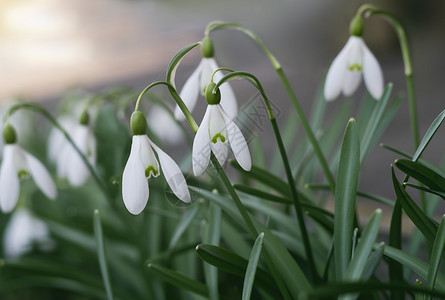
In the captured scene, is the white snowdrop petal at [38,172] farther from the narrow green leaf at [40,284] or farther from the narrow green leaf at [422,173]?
the narrow green leaf at [422,173]

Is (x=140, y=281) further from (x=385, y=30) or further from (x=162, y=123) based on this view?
(x=385, y=30)

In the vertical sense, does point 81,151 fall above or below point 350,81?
below

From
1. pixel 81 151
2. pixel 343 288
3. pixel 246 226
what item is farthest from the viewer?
pixel 81 151

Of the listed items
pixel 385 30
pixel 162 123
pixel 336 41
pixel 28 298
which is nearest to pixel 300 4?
pixel 336 41

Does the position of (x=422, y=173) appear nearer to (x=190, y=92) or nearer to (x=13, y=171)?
(x=190, y=92)

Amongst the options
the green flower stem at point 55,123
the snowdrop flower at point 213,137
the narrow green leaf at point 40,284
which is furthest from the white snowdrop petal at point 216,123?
the narrow green leaf at point 40,284

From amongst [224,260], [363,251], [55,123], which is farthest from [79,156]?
[363,251]
